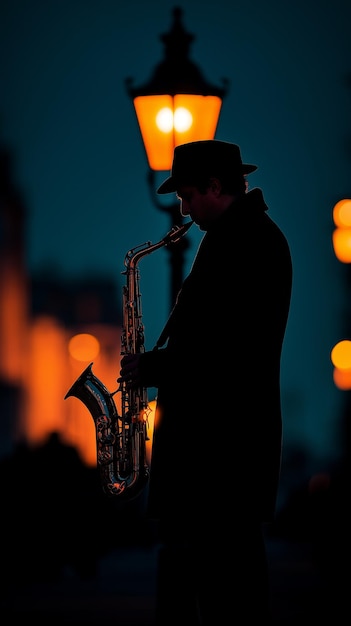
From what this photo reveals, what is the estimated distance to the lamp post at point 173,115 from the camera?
8.36 meters

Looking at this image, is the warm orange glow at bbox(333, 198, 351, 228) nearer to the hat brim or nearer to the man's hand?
the hat brim

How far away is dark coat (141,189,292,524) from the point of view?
5.12 metres

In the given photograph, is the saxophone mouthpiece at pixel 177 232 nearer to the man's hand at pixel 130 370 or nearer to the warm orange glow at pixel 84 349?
the man's hand at pixel 130 370

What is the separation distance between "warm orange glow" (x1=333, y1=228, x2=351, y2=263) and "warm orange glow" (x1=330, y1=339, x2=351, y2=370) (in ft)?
20.8

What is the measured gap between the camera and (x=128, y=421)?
21.6 ft

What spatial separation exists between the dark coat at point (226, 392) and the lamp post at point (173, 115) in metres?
3.10

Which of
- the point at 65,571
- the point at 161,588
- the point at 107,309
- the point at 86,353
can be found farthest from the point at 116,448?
the point at 107,309

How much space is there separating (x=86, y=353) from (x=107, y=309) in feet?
147

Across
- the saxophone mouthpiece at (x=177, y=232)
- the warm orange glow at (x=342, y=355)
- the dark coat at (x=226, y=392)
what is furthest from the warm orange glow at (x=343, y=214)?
the dark coat at (x=226, y=392)

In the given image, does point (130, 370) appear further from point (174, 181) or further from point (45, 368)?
point (45, 368)

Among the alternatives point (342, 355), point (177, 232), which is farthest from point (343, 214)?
point (177, 232)

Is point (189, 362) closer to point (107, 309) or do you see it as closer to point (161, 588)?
point (161, 588)

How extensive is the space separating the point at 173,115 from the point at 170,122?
48mm

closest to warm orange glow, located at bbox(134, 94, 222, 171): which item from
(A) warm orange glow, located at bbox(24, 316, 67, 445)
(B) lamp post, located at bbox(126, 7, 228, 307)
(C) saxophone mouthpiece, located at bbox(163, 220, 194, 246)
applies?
(B) lamp post, located at bbox(126, 7, 228, 307)
